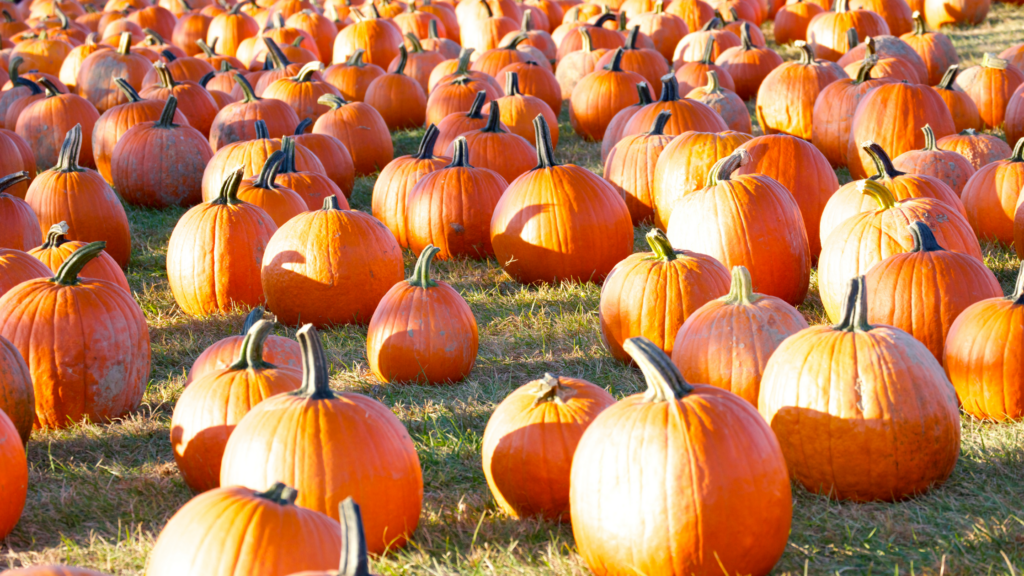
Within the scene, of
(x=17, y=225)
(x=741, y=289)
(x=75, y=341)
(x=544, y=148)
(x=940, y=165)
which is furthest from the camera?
(x=940, y=165)

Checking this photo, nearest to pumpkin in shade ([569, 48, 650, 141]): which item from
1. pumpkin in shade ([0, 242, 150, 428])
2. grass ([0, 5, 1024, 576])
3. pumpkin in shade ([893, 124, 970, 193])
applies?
pumpkin in shade ([893, 124, 970, 193])

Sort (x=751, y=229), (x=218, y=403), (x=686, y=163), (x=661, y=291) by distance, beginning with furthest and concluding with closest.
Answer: (x=686, y=163)
(x=751, y=229)
(x=661, y=291)
(x=218, y=403)

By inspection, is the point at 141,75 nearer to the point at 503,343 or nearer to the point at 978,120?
the point at 503,343

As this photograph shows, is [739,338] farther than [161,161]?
No

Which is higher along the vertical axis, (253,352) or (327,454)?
(253,352)

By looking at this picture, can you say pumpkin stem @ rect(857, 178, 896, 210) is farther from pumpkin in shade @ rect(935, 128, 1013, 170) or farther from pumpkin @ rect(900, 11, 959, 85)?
pumpkin @ rect(900, 11, 959, 85)

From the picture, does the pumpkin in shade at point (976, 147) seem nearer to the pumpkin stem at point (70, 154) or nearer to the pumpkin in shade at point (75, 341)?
the pumpkin in shade at point (75, 341)

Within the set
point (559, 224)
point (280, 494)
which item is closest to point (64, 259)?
point (559, 224)

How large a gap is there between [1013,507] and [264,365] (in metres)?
2.59

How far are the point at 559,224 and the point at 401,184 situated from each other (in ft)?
4.42

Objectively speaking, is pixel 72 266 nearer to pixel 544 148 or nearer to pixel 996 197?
pixel 544 148

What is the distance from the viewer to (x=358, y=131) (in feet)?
26.3

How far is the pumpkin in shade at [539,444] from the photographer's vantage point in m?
3.14

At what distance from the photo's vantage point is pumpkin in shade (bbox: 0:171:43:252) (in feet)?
17.6
